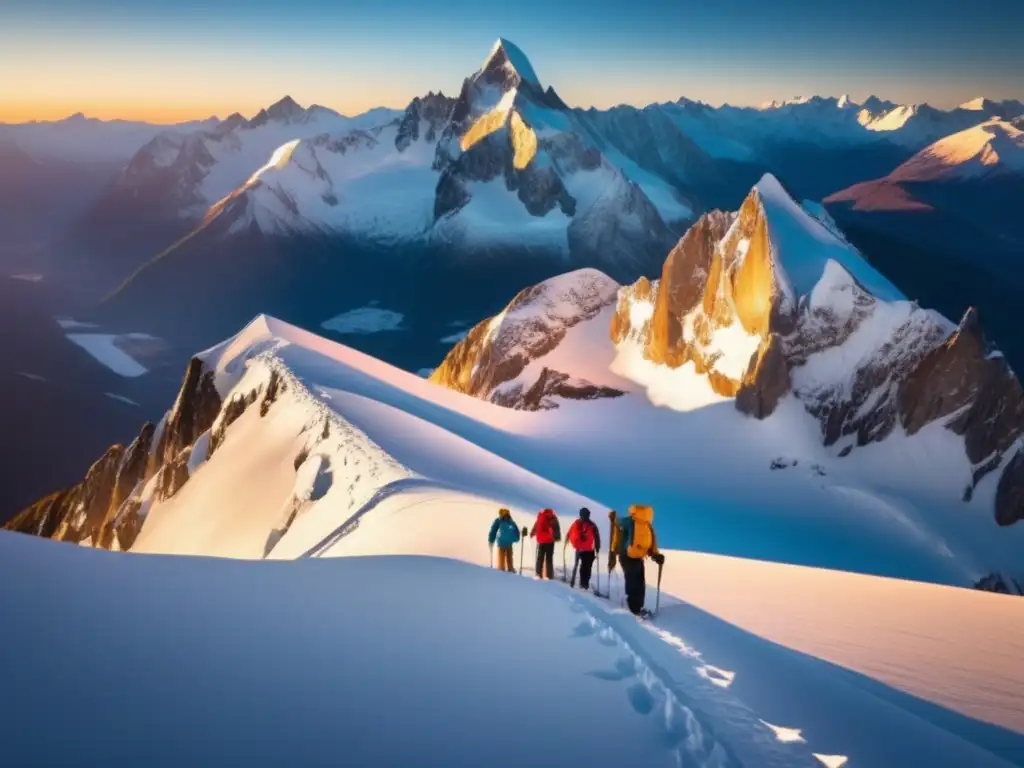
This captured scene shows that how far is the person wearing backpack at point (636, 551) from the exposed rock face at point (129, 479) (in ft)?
131

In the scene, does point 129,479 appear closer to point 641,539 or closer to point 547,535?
point 547,535

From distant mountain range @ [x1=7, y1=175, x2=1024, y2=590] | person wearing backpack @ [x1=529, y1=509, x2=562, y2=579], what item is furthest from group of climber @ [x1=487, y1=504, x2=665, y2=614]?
distant mountain range @ [x1=7, y1=175, x2=1024, y2=590]

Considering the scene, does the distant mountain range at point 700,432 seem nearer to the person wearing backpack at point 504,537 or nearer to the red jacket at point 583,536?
the person wearing backpack at point 504,537

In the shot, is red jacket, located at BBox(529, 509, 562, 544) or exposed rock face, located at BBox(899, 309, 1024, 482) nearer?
red jacket, located at BBox(529, 509, 562, 544)

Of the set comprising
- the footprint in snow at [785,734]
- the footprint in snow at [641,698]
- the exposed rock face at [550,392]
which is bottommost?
the footprint in snow at [785,734]

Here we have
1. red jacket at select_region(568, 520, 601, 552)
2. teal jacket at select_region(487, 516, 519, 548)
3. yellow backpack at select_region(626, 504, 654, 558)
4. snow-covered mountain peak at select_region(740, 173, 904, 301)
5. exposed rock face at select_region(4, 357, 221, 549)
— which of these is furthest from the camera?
snow-covered mountain peak at select_region(740, 173, 904, 301)

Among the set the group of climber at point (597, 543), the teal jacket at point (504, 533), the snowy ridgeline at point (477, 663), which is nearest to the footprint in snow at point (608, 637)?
the snowy ridgeline at point (477, 663)

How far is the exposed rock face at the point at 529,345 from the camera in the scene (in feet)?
229

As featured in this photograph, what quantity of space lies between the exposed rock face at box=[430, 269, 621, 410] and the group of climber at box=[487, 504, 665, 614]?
51.6 m

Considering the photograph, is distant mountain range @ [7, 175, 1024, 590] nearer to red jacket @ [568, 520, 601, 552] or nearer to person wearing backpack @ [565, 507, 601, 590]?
person wearing backpack @ [565, 507, 601, 590]

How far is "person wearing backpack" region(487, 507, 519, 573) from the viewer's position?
1535cm

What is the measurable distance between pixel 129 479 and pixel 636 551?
57.8 meters

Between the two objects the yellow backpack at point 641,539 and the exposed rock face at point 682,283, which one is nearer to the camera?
the yellow backpack at point 641,539

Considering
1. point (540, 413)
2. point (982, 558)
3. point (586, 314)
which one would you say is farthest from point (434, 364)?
point (982, 558)
